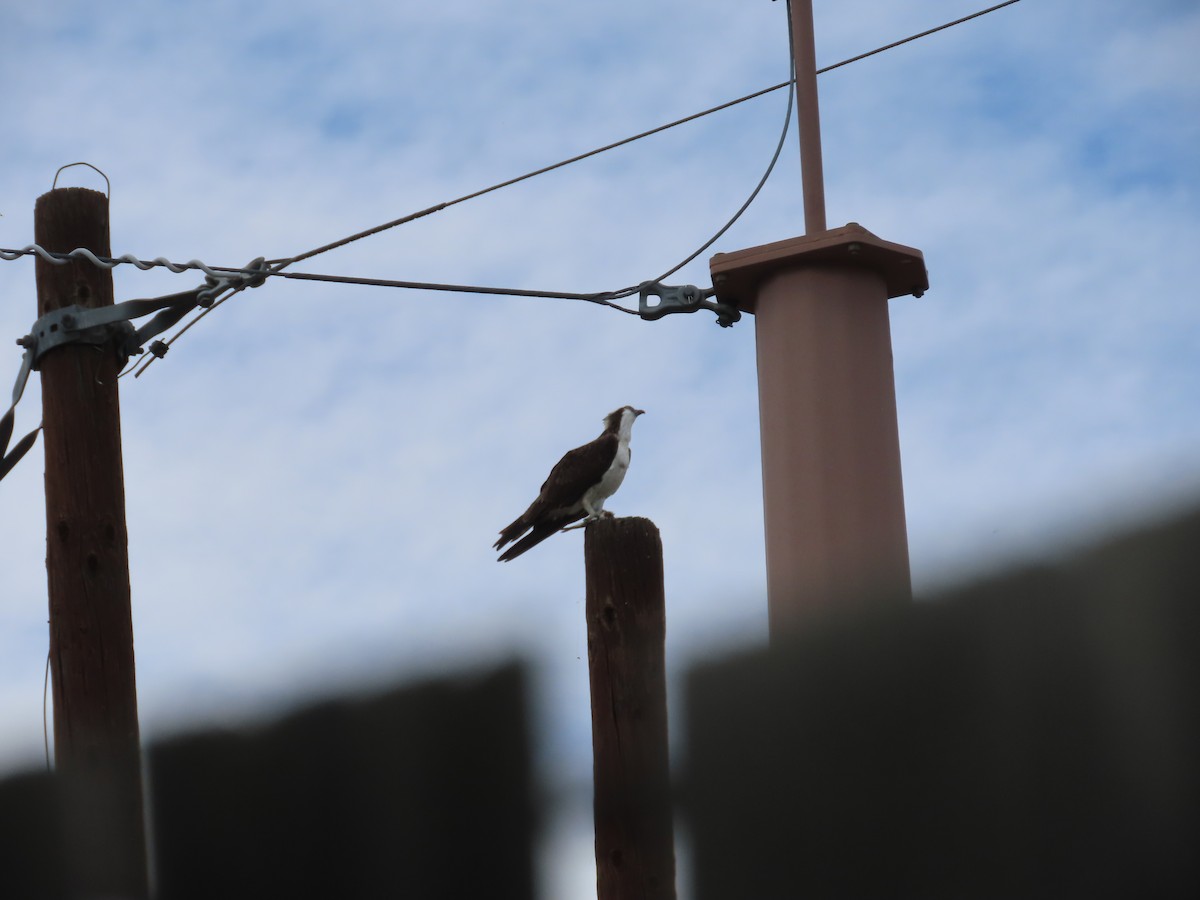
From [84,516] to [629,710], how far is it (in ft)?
7.98

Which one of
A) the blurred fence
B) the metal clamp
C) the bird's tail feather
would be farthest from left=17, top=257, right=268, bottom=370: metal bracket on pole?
the blurred fence

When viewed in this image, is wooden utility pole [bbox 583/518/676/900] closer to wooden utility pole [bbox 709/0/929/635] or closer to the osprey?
wooden utility pole [bbox 709/0/929/635]

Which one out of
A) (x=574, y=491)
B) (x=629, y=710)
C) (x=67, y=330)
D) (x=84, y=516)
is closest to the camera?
(x=629, y=710)

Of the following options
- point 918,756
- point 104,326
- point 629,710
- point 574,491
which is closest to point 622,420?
point 574,491

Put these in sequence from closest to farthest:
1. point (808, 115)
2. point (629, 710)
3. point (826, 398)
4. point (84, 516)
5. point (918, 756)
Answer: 1. point (918, 756)
2. point (629, 710)
3. point (84, 516)
4. point (826, 398)
5. point (808, 115)

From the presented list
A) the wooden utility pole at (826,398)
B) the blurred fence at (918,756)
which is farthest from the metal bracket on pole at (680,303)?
the blurred fence at (918,756)

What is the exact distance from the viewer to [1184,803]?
101 inches

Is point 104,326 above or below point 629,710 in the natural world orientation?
above

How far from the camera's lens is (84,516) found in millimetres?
5285

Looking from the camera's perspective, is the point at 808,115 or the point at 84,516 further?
the point at 808,115

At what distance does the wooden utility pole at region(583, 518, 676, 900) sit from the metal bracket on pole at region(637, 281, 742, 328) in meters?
2.73

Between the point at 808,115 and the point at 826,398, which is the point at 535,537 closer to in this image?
the point at 826,398

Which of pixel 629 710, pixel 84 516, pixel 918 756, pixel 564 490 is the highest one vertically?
pixel 564 490

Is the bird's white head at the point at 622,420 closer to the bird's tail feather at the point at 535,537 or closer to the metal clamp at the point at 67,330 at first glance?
the bird's tail feather at the point at 535,537
